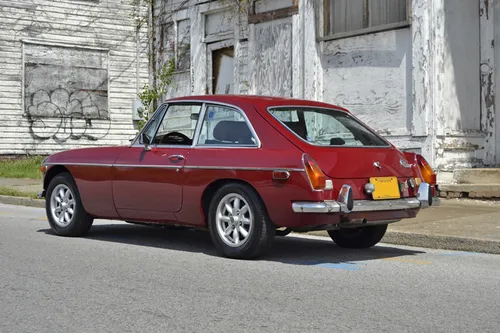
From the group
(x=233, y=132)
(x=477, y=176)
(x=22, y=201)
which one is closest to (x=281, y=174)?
(x=233, y=132)

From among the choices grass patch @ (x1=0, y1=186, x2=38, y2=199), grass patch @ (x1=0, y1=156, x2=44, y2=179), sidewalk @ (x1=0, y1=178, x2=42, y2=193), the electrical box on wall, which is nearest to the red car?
grass patch @ (x1=0, y1=186, x2=38, y2=199)

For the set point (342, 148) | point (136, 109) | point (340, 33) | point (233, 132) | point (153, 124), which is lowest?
point (342, 148)

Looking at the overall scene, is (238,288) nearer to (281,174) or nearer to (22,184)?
(281,174)

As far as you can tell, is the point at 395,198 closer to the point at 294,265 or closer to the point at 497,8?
the point at 294,265

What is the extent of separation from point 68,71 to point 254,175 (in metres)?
17.9

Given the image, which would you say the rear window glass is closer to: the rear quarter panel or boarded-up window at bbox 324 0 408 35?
the rear quarter panel

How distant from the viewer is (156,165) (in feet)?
26.8

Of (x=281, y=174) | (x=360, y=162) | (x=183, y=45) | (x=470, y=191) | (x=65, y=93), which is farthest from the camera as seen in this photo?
(x=65, y=93)

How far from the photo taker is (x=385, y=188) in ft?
24.6

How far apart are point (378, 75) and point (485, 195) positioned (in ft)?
9.53

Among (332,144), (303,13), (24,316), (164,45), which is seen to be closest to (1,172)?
(164,45)

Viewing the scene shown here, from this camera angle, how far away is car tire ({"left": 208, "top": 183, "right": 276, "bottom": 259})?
24.0 feet

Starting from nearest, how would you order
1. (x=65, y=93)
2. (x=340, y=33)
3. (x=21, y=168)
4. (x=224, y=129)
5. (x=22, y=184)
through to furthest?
(x=224, y=129), (x=340, y=33), (x=22, y=184), (x=21, y=168), (x=65, y=93)

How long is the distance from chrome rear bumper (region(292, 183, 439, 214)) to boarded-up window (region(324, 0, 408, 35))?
22.0 ft
